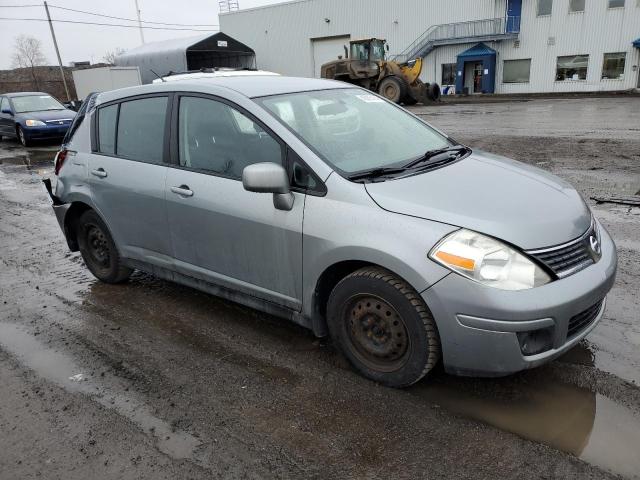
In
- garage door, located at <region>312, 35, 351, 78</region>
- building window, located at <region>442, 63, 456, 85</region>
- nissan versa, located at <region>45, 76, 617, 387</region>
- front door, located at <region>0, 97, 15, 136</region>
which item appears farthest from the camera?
garage door, located at <region>312, 35, 351, 78</region>

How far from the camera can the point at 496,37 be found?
3375 centimetres

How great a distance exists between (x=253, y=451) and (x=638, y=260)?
387cm

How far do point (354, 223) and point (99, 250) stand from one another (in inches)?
117

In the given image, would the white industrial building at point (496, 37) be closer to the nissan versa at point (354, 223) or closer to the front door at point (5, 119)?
the front door at point (5, 119)

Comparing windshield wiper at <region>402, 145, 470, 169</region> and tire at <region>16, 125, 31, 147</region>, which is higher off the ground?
windshield wiper at <region>402, 145, 470, 169</region>

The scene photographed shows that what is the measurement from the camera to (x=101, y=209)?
4.45 metres

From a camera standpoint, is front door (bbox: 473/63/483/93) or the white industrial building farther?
front door (bbox: 473/63/483/93)

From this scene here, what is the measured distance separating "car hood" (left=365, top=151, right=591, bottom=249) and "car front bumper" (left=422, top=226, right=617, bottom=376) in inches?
10.3

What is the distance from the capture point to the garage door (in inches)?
1647

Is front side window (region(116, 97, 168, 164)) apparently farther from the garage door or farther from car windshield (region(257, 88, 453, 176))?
the garage door

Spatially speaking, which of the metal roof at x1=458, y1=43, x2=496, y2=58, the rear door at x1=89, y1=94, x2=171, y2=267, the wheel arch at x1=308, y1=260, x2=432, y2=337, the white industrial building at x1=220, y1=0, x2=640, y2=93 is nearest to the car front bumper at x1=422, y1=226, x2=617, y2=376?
the wheel arch at x1=308, y1=260, x2=432, y2=337

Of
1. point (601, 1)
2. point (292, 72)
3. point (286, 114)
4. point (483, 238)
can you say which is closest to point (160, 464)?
point (483, 238)

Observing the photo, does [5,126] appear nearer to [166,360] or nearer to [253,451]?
[166,360]

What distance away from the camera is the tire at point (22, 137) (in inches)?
605
